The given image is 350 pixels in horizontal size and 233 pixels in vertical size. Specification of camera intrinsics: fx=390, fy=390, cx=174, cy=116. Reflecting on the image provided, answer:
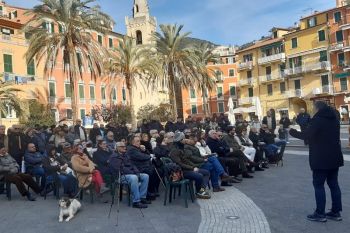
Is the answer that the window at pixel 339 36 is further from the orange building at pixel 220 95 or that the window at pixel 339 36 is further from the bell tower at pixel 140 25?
A: the bell tower at pixel 140 25

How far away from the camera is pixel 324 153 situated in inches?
228

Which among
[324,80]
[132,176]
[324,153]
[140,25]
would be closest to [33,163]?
[132,176]

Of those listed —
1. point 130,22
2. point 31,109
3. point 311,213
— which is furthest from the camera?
point 130,22

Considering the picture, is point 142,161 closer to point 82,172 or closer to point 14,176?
point 82,172

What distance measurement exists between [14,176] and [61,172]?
42.2 inches

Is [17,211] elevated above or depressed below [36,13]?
below

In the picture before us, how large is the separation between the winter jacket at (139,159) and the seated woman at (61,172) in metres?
1.46

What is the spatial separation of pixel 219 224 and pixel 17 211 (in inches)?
167

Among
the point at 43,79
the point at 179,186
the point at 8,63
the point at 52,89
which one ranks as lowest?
the point at 179,186

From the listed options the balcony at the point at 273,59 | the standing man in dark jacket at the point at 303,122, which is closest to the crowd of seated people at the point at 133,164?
the standing man in dark jacket at the point at 303,122

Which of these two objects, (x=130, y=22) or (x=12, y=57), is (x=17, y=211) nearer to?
(x=12, y=57)

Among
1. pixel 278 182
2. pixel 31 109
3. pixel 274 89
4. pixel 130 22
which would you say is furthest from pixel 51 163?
pixel 130 22

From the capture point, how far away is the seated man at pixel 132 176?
7.54m

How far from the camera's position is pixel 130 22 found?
67.4m
